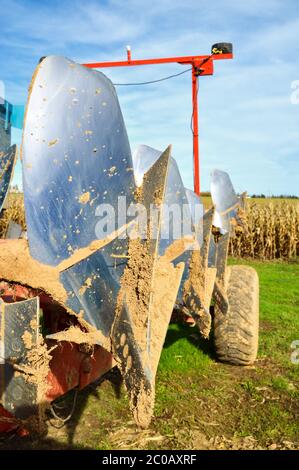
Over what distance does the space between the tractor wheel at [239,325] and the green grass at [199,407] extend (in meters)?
0.18

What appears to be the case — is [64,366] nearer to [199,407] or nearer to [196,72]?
[199,407]

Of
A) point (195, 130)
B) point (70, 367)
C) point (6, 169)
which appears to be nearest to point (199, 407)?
point (70, 367)

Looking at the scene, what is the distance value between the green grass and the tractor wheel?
0.18 metres

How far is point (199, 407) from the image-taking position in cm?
374

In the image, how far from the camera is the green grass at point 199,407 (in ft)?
10.4

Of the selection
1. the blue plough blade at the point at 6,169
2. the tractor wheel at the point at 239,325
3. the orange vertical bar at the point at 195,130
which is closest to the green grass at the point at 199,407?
the tractor wheel at the point at 239,325

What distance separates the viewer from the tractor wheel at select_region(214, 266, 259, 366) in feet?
14.3

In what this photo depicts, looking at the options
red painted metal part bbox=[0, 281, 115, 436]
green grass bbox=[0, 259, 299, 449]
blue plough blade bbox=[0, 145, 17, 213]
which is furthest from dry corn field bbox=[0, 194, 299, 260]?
red painted metal part bbox=[0, 281, 115, 436]

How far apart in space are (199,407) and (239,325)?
0.90 m

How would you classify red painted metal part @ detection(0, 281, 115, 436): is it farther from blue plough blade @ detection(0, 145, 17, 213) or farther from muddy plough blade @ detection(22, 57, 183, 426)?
blue plough blade @ detection(0, 145, 17, 213)

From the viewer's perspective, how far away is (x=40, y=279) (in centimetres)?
214

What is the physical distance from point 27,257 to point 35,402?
0.62 metres

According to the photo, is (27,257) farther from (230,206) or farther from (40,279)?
(230,206)
